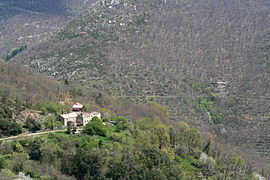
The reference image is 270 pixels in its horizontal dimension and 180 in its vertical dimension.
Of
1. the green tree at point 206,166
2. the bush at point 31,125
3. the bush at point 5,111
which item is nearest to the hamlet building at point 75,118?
the bush at point 31,125

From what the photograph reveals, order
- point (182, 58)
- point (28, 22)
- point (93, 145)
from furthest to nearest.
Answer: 1. point (28, 22)
2. point (182, 58)
3. point (93, 145)

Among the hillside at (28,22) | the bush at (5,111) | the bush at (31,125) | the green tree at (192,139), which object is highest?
the hillside at (28,22)

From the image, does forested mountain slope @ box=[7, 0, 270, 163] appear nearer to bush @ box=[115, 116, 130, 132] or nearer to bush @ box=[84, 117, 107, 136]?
bush @ box=[115, 116, 130, 132]

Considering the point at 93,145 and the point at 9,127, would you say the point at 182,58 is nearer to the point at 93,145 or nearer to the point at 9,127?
the point at 93,145

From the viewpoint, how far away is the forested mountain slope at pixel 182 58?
94.8 metres

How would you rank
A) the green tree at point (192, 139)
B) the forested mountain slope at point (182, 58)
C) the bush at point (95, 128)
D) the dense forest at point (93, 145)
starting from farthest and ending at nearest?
the forested mountain slope at point (182, 58)
the green tree at point (192, 139)
the bush at point (95, 128)
the dense forest at point (93, 145)

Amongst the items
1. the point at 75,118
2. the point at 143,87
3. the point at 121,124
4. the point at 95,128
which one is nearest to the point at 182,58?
the point at 143,87

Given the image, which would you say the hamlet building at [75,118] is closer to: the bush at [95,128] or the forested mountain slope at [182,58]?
the bush at [95,128]

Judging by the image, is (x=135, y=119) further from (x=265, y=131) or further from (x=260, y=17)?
(x=260, y=17)

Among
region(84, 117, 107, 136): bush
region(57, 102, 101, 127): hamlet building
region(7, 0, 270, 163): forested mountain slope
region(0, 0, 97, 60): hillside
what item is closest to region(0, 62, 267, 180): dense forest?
region(84, 117, 107, 136): bush

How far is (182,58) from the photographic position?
121 metres

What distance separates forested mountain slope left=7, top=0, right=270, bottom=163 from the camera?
3733 inches

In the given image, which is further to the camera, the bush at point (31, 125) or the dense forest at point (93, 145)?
the bush at point (31, 125)

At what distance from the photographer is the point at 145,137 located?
52781 millimetres
